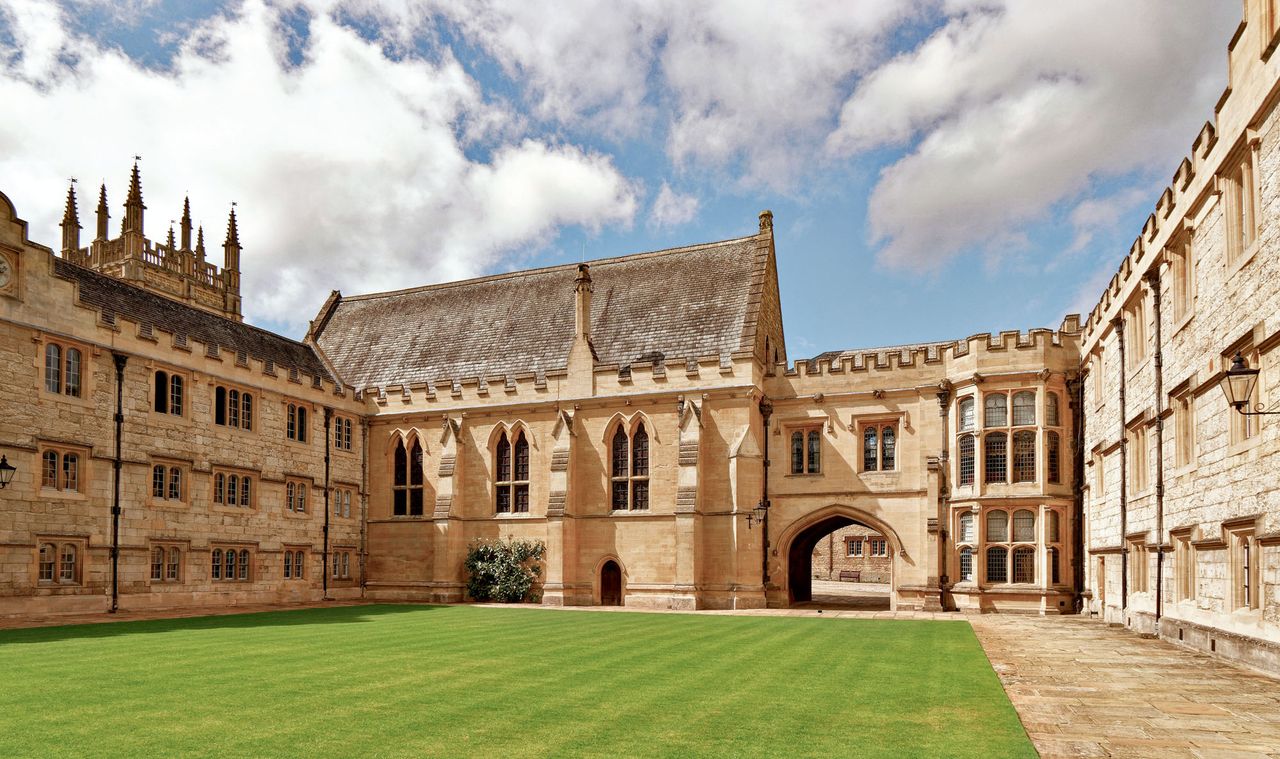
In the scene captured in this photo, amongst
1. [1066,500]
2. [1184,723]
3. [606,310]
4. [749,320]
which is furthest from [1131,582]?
[606,310]

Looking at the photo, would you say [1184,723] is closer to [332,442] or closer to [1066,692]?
[1066,692]

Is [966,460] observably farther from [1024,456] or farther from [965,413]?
[1024,456]

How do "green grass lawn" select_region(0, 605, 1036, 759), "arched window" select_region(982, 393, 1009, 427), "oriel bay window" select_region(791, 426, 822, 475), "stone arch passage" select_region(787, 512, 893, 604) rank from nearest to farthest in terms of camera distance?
"green grass lawn" select_region(0, 605, 1036, 759), "arched window" select_region(982, 393, 1009, 427), "stone arch passage" select_region(787, 512, 893, 604), "oriel bay window" select_region(791, 426, 822, 475)

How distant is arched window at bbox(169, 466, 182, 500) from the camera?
27328 mm

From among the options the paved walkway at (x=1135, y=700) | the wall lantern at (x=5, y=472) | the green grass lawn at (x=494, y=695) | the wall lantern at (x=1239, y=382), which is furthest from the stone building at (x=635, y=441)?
the green grass lawn at (x=494, y=695)

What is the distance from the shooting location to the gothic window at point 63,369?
2409 centimetres

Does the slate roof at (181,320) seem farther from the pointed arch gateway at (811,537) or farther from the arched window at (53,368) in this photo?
the pointed arch gateway at (811,537)

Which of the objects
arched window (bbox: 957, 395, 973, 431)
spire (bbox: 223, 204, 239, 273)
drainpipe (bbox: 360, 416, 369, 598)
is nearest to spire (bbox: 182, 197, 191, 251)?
spire (bbox: 223, 204, 239, 273)

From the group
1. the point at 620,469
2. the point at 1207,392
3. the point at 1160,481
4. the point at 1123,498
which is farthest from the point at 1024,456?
the point at 1207,392

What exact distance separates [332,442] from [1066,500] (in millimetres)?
24618

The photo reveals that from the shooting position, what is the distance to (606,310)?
36.6m

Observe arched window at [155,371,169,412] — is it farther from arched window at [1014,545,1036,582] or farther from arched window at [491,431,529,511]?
arched window at [1014,545,1036,582]

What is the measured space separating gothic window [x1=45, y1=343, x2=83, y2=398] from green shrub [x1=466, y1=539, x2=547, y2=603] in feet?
45.5

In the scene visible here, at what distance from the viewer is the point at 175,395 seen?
91.5 ft
